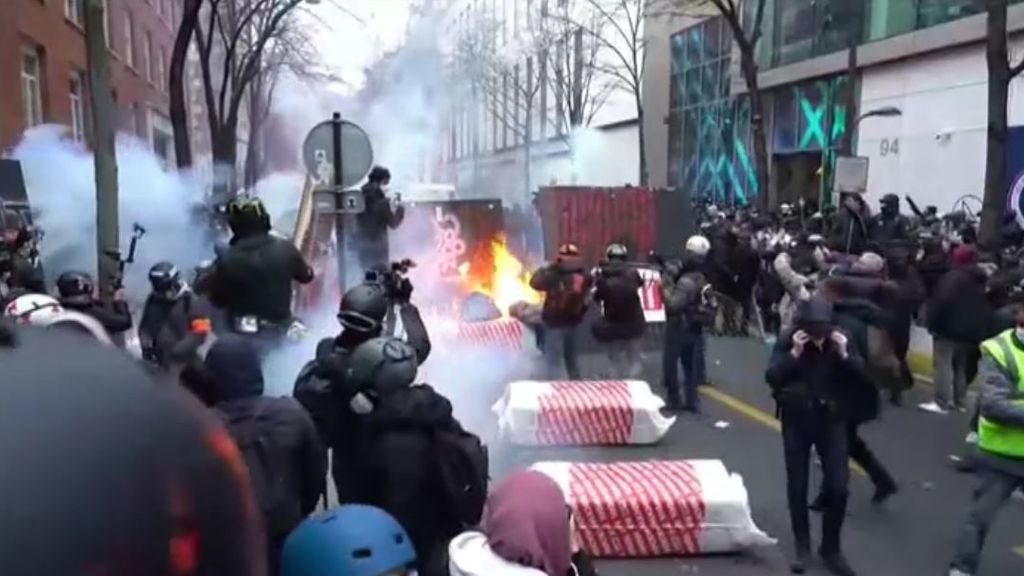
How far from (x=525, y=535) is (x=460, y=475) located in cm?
76

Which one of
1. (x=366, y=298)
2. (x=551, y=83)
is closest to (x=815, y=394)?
(x=366, y=298)

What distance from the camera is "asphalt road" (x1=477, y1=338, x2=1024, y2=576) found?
5918 millimetres

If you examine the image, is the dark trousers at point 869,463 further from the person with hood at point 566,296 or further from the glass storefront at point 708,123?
the glass storefront at point 708,123

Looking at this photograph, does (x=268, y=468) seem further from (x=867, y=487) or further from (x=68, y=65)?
(x=68, y=65)

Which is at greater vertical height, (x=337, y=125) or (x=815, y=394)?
(x=337, y=125)

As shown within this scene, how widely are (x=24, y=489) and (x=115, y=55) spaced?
31799mm

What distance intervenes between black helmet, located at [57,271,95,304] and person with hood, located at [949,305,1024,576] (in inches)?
209

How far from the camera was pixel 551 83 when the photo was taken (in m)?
50.9

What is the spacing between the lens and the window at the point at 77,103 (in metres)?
24.5

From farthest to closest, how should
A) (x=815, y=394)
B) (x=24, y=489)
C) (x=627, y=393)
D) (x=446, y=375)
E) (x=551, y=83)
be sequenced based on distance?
1. (x=551, y=83)
2. (x=446, y=375)
3. (x=627, y=393)
4. (x=815, y=394)
5. (x=24, y=489)

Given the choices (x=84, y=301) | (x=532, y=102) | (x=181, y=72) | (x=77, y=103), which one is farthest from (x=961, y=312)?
(x=532, y=102)

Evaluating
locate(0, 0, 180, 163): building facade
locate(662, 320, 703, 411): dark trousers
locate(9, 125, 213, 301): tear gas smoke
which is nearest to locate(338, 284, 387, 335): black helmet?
locate(662, 320, 703, 411): dark trousers

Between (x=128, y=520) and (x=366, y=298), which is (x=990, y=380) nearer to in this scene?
(x=366, y=298)

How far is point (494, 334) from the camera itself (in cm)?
1187
